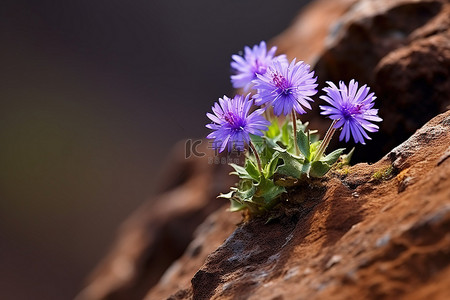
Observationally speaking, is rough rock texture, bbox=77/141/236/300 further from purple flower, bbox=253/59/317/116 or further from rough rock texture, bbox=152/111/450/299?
purple flower, bbox=253/59/317/116

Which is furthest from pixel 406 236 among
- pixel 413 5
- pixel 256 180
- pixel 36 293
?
pixel 36 293

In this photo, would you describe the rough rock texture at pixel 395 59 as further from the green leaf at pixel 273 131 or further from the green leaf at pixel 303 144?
the green leaf at pixel 303 144

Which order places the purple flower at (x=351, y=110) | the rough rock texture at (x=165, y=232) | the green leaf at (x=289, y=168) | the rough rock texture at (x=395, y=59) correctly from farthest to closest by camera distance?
the rough rock texture at (x=165, y=232) → the rough rock texture at (x=395, y=59) → the green leaf at (x=289, y=168) → the purple flower at (x=351, y=110)

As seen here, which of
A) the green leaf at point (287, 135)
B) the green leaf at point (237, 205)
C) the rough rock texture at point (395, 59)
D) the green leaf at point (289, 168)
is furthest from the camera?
the rough rock texture at point (395, 59)

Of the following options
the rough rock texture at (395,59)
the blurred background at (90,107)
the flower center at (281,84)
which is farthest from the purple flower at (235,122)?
the blurred background at (90,107)

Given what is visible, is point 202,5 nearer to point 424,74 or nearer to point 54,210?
point 54,210

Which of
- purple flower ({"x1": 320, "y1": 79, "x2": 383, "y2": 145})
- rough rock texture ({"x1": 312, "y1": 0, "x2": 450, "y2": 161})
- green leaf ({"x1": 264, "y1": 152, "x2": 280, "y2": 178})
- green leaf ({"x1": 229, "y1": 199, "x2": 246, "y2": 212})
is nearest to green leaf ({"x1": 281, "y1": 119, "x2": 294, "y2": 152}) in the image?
green leaf ({"x1": 264, "y1": 152, "x2": 280, "y2": 178})

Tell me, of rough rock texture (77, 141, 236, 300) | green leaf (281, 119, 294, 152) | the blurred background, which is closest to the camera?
green leaf (281, 119, 294, 152)
